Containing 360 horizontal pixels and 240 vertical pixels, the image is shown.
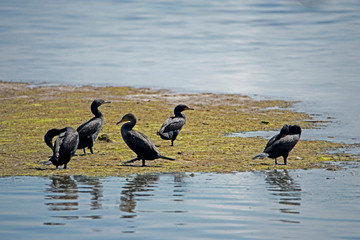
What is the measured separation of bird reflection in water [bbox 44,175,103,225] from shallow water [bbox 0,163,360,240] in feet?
0.05

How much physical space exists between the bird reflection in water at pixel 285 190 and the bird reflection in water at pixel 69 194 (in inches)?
112

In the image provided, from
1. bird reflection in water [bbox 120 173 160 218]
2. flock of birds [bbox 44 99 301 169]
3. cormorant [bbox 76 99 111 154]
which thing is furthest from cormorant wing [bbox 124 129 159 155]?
cormorant [bbox 76 99 111 154]

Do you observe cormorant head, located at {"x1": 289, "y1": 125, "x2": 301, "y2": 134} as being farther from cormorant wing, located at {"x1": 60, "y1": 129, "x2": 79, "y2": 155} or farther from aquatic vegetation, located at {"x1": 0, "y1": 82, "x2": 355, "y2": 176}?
cormorant wing, located at {"x1": 60, "y1": 129, "x2": 79, "y2": 155}

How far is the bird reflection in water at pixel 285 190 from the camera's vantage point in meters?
8.95

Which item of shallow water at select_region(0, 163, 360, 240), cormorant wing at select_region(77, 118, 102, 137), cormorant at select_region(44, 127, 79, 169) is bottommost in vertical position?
shallow water at select_region(0, 163, 360, 240)

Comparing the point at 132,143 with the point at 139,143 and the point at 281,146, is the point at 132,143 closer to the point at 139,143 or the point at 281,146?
the point at 139,143

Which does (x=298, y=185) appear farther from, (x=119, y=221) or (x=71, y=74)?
(x=71, y=74)

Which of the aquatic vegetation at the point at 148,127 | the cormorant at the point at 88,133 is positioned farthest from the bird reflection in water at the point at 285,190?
the cormorant at the point at 88,133

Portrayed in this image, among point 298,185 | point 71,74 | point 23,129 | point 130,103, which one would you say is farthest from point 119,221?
point 71,74

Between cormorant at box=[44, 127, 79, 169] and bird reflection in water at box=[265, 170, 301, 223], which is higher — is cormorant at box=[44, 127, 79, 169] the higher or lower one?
the higher one

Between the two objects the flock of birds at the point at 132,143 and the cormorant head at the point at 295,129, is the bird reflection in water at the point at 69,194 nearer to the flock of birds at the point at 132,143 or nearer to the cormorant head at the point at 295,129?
the flock of birds at the point at 132,143

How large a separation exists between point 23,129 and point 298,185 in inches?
401

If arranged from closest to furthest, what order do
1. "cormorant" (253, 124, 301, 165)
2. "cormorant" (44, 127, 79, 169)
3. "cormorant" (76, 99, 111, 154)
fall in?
"cormorant" (44, 127, 79, 169) → "cormorant" (253, 124, 301, 165) → "cormorant" (76, 99, 111, 154)

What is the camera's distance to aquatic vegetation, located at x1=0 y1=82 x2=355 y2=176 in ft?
41.5
